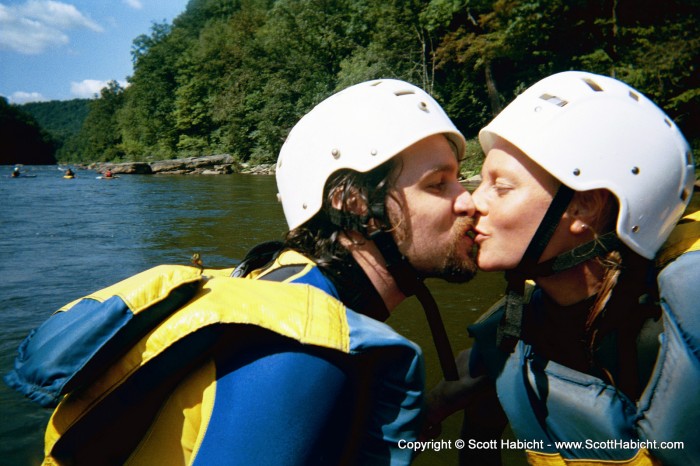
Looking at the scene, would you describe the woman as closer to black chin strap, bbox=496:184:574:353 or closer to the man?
black chin strap, bbox=496:184:574:353

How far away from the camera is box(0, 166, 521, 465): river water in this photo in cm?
408

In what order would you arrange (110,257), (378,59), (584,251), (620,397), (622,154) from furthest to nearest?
(378,59) → (110,257) → (584,251) → (622,154) → (620,397)

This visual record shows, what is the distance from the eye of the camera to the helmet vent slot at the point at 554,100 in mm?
2307

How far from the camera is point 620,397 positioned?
2.05 m

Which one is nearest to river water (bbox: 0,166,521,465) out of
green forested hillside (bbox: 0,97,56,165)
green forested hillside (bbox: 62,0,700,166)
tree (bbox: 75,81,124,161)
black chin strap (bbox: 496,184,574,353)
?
black chin strap (bbox: 496,184,574,353)

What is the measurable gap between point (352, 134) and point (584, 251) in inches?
47.5

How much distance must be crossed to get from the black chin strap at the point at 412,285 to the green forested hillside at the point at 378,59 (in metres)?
20.7

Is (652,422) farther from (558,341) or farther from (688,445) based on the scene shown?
(558,341)

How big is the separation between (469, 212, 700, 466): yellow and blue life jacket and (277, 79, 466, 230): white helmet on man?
1.08 meters

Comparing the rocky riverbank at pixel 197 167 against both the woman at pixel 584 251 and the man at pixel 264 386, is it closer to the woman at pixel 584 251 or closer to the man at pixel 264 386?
the woman at pixel 584 251

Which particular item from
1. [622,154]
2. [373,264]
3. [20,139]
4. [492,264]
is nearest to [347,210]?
[373,264]

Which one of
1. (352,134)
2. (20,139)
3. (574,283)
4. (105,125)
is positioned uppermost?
(105,125)

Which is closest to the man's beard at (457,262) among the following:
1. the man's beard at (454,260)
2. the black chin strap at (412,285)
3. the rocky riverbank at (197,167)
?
the man's beard at (454,260)

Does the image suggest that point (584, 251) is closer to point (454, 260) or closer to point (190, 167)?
point (454, 260)
